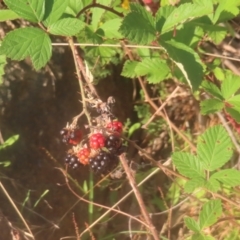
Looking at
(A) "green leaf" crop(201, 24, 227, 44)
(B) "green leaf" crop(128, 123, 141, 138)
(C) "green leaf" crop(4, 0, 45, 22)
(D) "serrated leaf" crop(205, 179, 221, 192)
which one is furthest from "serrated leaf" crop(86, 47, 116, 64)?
(B) "green leaf" crop(128, 123, 141, 138)

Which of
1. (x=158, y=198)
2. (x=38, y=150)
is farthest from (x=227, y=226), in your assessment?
(x=38, y=150)

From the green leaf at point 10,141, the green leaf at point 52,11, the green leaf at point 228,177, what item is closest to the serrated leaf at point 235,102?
the green leaf at point 228,177

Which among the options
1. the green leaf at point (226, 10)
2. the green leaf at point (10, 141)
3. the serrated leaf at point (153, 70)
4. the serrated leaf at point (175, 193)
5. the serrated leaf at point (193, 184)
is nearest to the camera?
the serrated leaf at point (193, 184)

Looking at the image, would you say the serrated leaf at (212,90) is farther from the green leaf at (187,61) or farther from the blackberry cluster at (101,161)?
the blackberry cluster at (101,161)

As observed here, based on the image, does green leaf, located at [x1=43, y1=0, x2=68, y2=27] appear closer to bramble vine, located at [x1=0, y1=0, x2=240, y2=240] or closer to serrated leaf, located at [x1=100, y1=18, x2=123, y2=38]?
bramble vine, located at [x1=0, y1=0, x2=240, y2=240]

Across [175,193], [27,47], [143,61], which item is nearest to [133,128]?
→ [175,193]

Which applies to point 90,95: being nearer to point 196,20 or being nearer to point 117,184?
point 196,20
